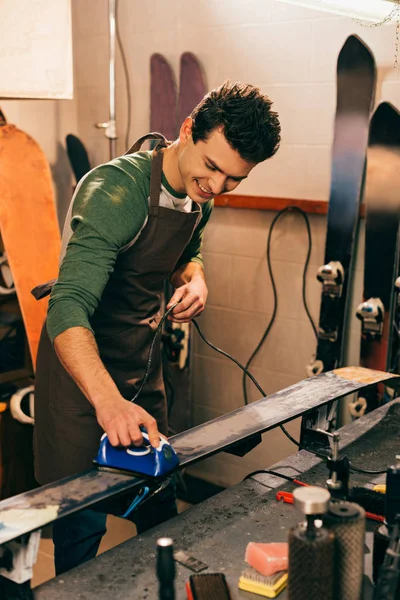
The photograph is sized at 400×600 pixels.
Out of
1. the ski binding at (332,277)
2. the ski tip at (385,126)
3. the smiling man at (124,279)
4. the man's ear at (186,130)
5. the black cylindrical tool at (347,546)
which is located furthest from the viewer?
the ski binding at (332,277)

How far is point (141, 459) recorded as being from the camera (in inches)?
50.2

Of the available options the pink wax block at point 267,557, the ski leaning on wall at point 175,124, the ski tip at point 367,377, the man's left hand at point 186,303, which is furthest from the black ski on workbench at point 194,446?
the ski leaning on wall at point 175,124

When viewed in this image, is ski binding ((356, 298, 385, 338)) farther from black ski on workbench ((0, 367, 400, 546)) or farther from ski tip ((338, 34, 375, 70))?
ski tip ((338, 34, 375, 70))

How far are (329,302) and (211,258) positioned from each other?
0.65m

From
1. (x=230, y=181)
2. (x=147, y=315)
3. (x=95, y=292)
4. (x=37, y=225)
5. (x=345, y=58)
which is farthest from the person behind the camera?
(x=37, y=225)

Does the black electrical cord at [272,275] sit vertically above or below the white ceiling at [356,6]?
below

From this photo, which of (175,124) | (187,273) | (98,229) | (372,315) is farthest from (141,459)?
(175,124)

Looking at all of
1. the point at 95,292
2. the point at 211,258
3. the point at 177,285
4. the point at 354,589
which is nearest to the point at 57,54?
the point at 177,285

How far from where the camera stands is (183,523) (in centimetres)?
137

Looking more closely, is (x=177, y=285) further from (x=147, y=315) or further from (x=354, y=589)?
(x=354, y=589)

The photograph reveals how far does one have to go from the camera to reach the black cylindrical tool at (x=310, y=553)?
97 cm

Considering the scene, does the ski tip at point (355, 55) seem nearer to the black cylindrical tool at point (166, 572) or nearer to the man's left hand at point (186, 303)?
the man's left hand at point (186, 303)

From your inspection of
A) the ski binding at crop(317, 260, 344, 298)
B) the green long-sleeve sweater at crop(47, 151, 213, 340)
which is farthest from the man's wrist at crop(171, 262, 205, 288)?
the ski binding at crop(317, 260, 344, 298)

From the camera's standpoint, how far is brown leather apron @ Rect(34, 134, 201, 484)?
1.82 m
